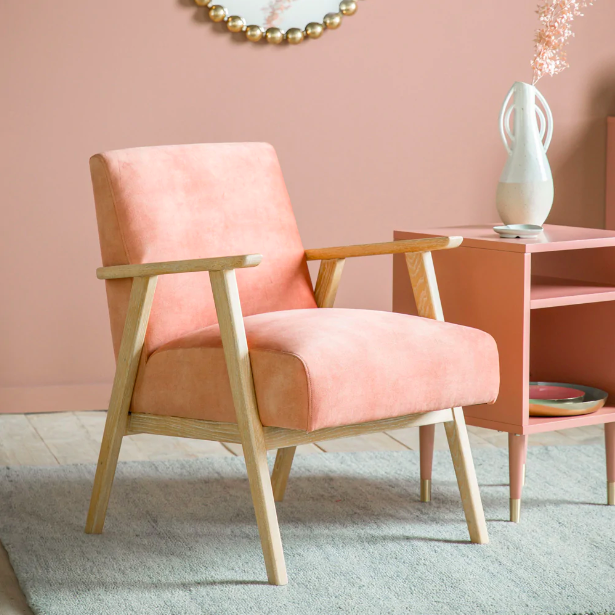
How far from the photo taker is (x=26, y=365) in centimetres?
304

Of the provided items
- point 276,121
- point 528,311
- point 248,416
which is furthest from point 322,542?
point 276,121

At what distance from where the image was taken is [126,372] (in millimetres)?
1859

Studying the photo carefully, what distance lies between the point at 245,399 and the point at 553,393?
920mm

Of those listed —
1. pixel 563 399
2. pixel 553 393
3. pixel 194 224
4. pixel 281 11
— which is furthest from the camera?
pixel 281 11

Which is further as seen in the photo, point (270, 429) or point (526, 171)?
point (526, 171)

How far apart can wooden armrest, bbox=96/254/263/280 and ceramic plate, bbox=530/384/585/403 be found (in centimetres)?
89

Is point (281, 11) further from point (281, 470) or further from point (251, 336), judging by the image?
point (251, 336)

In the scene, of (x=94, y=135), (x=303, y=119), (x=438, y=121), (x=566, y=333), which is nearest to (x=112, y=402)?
(x=566, y=333)

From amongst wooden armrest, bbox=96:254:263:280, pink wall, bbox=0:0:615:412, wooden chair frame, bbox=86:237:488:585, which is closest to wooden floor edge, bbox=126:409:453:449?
wooden chair frame, bbox=86:237:488:585

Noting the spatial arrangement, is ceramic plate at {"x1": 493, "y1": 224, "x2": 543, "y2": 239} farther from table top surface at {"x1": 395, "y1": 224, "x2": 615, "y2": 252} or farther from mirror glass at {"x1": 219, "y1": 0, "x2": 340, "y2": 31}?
mirror glass at {"x1": 219, "y1": 0, "x2": 340, "y2": 31}

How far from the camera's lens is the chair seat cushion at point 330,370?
1.62 m

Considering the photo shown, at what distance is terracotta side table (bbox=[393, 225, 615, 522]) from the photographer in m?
2.01

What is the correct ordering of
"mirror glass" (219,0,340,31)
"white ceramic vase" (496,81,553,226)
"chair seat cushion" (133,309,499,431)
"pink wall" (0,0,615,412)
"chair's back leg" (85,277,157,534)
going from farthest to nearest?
"mirror glass" (219,0,340,31), "pink wall" (0,0,615,412), "white ceramic vase" (496,81,553,226), "chair's back leg" (85,277,157,534), "chair seat cushion" (133,309,499,431)

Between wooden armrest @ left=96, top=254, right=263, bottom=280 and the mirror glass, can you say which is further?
the mirror glass
